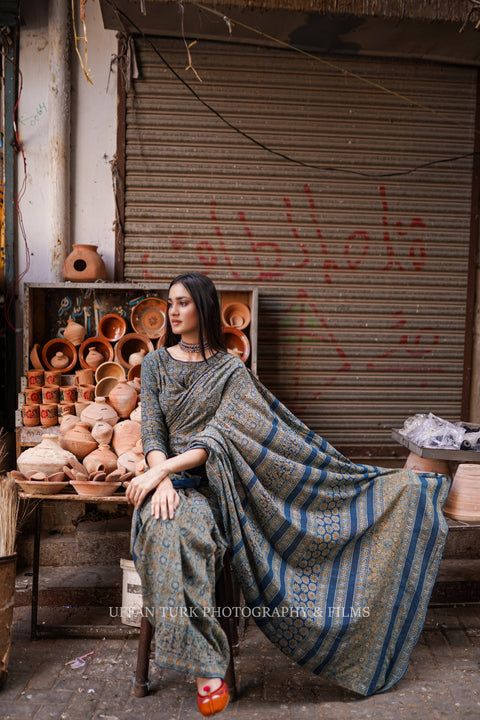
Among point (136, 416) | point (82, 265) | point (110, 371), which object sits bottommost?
point (136, 416)

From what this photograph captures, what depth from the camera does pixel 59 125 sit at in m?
4.36

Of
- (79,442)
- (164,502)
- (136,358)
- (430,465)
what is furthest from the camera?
(136,358)

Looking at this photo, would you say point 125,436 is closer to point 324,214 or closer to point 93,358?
point 93,358

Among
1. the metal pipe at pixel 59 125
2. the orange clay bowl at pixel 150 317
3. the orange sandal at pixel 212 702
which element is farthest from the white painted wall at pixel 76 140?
the orange sandal at pixel 212 702

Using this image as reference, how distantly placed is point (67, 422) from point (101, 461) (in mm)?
532

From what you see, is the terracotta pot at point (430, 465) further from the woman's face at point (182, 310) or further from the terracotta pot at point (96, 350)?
the terracotta pot at point (96, 350)

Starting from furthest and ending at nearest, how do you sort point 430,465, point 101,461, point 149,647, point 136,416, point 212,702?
point 136,416 < point 430,465 < point 101,461 < point 149,647 < point 212,702

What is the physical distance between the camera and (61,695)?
282 centimetres

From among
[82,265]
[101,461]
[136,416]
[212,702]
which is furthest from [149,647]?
[82,265]

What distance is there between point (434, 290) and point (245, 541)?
2906 mm

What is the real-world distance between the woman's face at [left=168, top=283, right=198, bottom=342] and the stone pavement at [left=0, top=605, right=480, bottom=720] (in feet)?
5.90

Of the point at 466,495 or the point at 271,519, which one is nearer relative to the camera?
the point at 271,519

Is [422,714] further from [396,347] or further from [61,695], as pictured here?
[396,347]

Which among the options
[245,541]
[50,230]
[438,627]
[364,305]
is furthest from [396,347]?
[50,230]
